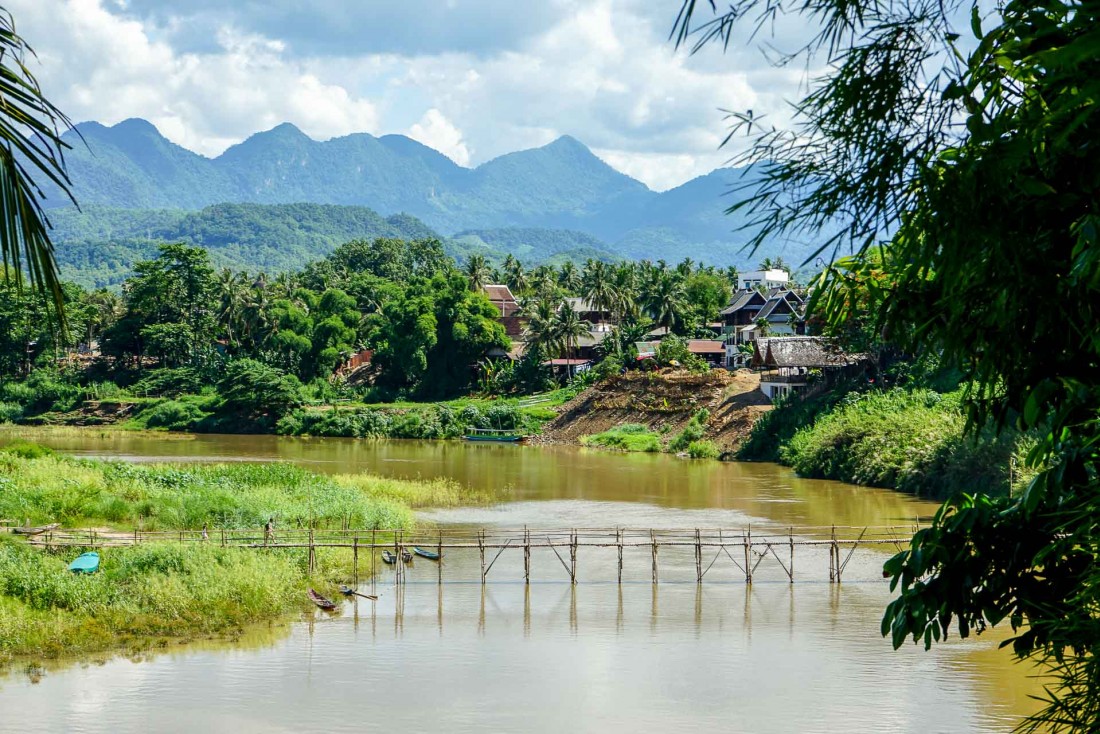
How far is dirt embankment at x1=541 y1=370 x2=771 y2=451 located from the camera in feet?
190

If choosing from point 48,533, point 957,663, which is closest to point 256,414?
point 48,533

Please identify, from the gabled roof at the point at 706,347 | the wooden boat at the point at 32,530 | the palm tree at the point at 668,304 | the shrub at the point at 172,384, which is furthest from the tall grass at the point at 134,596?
the shrub at the point at 172,384

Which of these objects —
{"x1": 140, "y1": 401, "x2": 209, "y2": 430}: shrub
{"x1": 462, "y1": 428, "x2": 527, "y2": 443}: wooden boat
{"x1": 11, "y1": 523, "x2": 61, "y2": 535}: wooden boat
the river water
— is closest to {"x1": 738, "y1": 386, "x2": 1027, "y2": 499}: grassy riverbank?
the river water

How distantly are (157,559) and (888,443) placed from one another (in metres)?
30.4

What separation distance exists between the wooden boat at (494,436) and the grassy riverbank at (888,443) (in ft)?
51.0

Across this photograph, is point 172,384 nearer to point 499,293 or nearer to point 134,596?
point 499,293

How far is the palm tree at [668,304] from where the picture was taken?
77750mm

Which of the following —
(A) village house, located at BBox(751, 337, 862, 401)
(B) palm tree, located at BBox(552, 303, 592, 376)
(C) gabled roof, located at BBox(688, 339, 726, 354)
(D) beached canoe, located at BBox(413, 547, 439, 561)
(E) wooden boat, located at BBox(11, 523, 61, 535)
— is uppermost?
(B) palm tree, located at BBox(552, 303, 592, 376)

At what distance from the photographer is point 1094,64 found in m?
4.06

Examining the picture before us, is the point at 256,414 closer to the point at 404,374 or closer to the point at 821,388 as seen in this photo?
the point at 404,374

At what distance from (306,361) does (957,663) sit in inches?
2696

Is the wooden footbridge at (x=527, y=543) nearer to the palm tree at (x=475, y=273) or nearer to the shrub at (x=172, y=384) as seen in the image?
the shrub at (x=172, y=384)

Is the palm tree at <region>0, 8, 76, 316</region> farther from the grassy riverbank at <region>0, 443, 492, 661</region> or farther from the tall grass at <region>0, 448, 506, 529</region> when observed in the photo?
the tall grass at <region>0, 448, 506, 529</region>

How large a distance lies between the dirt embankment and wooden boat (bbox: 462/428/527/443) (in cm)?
180
